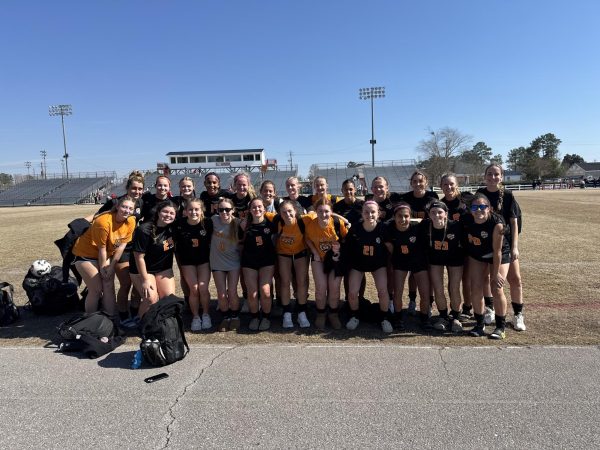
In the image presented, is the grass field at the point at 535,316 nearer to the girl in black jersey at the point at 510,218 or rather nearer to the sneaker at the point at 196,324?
the sneaker at the point at 196,324

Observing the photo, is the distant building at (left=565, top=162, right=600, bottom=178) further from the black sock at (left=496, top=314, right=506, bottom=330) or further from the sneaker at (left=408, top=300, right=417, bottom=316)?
the black sock at (left=496, top=314, right=506, bottom=330)

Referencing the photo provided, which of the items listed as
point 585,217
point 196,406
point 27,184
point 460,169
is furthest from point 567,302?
point 460,169

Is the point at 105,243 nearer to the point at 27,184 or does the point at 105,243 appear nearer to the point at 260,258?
the point at 260,258

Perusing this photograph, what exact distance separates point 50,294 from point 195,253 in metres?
2.42

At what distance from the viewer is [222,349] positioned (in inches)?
165

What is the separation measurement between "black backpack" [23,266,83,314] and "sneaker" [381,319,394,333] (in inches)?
171

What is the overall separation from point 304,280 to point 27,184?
75028mm

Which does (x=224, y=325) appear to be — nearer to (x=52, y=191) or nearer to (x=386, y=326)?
(x=386, y=326)

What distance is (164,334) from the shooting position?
3939 millimetres

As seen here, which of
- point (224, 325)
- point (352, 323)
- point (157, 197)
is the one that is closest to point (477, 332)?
point (352, 323)

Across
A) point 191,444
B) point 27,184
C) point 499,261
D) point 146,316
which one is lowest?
point 191,444

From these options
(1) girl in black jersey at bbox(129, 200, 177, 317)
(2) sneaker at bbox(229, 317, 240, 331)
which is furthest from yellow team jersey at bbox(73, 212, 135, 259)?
(2) sneaker at bbox(229, 317, 240, 331)

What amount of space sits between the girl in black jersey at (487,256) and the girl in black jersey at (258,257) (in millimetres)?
2392

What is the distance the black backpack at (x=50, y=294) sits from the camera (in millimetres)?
5535
